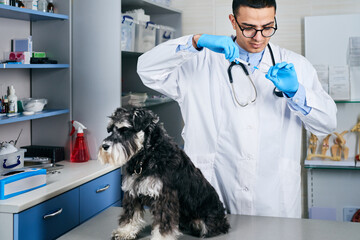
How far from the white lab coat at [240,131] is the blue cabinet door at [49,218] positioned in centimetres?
75

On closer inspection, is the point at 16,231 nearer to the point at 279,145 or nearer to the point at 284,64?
the point at 279,145

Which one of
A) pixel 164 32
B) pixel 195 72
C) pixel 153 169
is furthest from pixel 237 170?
pixel 164 32

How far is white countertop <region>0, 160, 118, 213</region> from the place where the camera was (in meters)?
1.91

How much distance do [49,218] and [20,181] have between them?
234 millimetres

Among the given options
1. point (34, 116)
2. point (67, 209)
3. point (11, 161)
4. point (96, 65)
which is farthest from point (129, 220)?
point (96, 65)

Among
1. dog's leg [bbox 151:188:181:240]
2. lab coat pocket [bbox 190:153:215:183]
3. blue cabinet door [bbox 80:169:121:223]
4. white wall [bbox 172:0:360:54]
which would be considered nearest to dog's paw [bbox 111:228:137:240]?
dog's leg [bbox 151:188:181:240]

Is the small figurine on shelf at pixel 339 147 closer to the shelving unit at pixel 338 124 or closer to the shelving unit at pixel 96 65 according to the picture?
the shelving unit at pixel 338 124

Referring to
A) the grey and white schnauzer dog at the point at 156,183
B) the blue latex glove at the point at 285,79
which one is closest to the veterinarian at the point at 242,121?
the blue latex glove at the point at 285,79

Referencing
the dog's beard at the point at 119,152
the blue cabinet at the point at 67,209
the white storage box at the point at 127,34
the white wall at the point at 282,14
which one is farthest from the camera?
the white wall at the point at 282,14

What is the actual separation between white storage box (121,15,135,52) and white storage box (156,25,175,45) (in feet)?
1.33

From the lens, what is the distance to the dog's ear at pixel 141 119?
4.26 ft

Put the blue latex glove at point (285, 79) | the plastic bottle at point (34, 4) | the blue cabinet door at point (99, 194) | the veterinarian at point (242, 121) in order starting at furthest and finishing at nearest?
1. the plastic bottle at point (34, 4)
2. the blue cabinet door at point (99, 194)
3. the veterinarian at point (242, 121)
4. the blue latex glove at point (285, 79)

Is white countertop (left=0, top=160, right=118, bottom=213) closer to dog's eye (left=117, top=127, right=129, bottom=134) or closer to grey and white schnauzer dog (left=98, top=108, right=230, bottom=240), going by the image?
grey and white schnauzer dog (left=98, top=108, right=230, bottom=240)

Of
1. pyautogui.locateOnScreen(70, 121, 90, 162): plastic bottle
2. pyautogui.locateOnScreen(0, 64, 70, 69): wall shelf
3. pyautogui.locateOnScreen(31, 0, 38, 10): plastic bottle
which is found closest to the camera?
pyautogui.locateOnScreen(0, 64, 70, 69): wall shelf
